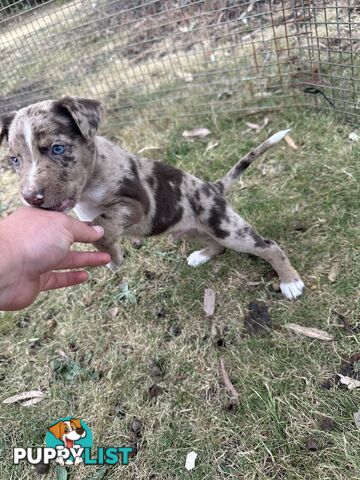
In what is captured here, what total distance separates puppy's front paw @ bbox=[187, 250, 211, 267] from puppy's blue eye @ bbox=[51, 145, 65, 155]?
188 centimetres

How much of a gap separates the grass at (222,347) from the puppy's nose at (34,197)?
5.73 feet

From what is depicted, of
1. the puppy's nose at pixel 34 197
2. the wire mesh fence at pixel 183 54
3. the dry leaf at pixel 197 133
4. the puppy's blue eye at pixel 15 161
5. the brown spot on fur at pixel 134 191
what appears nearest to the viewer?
the puppy's nose at pixel 34 197

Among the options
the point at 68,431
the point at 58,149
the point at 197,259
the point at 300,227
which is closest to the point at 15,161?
the point at 58,149

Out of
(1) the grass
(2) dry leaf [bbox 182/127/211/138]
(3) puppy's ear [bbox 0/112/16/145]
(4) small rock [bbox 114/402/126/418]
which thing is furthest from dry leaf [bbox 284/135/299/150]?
(4) small rock [bbox 114/402/126/418]

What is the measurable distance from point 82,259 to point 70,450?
1.47 meters

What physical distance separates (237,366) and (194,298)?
85 cm

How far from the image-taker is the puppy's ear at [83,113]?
9.75 ft

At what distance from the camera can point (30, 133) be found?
2.84 metres

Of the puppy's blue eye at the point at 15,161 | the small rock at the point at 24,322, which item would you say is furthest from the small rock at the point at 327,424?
the small rock at the point at 24,322

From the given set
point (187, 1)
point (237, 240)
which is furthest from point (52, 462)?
point (187, 1)

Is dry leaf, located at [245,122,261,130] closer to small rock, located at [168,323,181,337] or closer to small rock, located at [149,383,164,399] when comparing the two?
small rock, located at [168,323,181,337]

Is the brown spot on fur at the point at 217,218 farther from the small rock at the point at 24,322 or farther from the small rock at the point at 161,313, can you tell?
the small rock at the point at 24,322

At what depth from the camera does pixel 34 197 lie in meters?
2.61

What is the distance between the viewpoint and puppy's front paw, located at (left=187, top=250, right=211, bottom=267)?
434 centimetres
